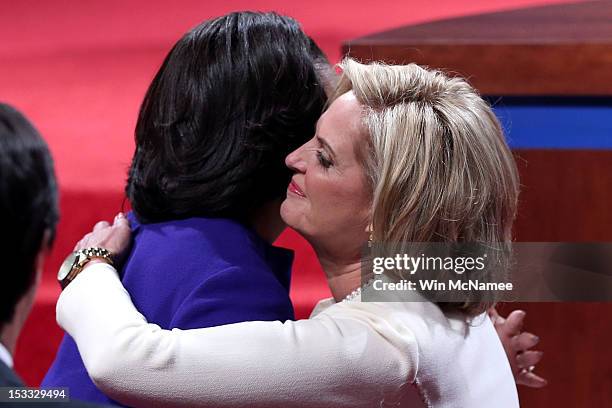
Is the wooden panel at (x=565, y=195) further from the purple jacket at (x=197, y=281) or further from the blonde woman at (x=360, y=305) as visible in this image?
the purple jacket at (x=197, y=281)

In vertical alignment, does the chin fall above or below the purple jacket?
above

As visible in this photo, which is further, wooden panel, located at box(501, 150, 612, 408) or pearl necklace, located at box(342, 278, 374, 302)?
wooden panel, located at box(501, 150, 612, 408)

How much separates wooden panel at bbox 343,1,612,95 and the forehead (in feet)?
0.89

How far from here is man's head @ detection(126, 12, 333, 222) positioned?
1293mm

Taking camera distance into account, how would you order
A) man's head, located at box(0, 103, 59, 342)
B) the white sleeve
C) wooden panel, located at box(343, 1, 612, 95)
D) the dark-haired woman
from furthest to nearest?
wooden panel, located at box(343, 1, 612, 95)
the dark-haired woman
the white sleeve
man's head, located at box(0, 103, 59, 342)

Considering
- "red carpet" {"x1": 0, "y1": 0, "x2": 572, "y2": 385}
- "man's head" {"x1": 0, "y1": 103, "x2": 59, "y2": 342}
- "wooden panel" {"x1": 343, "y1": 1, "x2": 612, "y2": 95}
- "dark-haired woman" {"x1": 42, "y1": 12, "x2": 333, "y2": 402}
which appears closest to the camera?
"man's head" {"x1": 0, "y1": 103, "x2": 59, "y2": 342}

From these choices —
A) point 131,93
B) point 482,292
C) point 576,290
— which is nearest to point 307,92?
point 482,292

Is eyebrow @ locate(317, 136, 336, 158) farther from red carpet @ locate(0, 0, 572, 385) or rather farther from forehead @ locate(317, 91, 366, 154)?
red carpet @ locate(0, 0, 572, 385)

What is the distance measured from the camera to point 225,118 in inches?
51.0

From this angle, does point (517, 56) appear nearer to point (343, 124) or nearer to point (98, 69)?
point (343, 124)

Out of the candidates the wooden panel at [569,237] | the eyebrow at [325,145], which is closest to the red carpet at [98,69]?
the wooden panel at [569,237]

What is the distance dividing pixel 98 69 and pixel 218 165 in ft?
4.71

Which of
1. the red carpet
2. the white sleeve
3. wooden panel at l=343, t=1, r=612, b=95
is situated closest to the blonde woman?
the white sleeve

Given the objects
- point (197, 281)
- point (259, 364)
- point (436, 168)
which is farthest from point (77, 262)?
point (436, 168)
